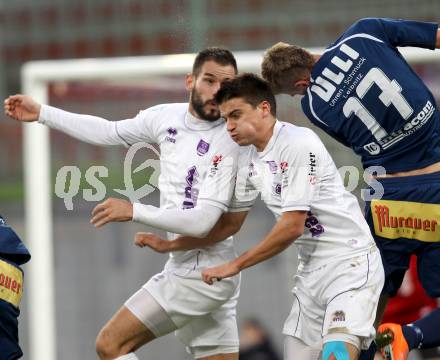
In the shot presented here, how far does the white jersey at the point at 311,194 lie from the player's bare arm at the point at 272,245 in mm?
52

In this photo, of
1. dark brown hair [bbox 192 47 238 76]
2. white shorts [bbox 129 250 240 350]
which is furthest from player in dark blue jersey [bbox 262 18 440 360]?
white shorts [bbox 129 250 240 350]

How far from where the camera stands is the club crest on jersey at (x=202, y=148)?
5.99 metres

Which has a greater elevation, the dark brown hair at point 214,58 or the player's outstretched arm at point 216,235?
the dark brown hair at point 214,58

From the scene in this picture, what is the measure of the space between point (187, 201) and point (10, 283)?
0.99 m

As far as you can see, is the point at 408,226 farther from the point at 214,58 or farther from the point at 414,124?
the point at 214,58

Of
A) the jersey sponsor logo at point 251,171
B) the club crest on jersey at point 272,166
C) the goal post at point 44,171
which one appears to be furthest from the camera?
the goal post at point 44,171

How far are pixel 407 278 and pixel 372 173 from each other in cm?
241

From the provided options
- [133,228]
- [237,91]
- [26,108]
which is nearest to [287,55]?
[237,91]

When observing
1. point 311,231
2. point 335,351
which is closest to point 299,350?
point 335,351

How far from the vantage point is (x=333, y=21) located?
30.2ft

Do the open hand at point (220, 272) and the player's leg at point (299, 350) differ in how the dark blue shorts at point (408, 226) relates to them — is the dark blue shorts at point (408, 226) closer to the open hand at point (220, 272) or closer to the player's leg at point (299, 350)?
the player's leg at point (299, 350)

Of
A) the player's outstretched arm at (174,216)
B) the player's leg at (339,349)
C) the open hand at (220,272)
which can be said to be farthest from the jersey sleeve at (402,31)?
the player's leg at (339,349)

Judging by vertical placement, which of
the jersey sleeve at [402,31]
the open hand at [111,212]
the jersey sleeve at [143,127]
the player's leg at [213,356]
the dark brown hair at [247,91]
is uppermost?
the jersey sleeve at [402,31]

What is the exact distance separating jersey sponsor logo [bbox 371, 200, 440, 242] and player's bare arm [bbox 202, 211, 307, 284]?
0.60 metres
